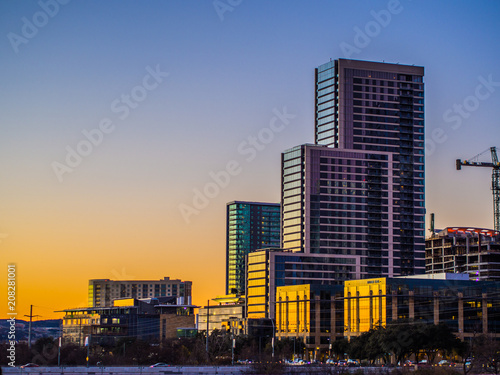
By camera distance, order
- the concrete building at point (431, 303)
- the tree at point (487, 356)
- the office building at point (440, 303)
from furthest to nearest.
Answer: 1. the concrete building at point (431, 303)
2. the office building at point (440, 303)
3. the tree at point (487, 356)

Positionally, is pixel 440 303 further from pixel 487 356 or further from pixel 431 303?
pixel 487 356

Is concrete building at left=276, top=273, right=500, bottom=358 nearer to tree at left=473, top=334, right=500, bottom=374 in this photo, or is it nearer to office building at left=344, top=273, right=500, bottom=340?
office building at left=344, top=273, right=500, bottom=340

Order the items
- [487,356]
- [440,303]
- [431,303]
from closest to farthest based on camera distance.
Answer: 1. [487,356]
2. [440,303]
3. [431,303]

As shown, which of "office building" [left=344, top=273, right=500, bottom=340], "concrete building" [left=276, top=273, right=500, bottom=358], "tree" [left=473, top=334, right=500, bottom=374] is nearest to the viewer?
"tree" [left=473, top=334, right=500, bottom=374]

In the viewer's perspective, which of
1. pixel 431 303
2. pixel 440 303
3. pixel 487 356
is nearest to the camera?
pixel 487 356

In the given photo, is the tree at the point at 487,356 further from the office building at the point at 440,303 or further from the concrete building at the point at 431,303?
the office building at the point at 440,303

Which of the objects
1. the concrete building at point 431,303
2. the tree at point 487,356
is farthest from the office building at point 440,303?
the tree at point 487,356

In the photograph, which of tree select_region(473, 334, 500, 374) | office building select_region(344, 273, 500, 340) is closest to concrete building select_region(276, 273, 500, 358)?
office building select_region(344, 273, 500, 340)

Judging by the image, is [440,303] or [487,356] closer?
[487,356]

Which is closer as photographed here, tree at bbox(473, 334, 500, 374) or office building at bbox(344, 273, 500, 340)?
tree at bbox(473, 334, 500, 374)

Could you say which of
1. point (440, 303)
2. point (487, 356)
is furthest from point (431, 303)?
point (487, 356)

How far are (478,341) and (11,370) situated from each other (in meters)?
65.7

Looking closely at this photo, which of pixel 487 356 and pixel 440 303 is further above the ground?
pixel 440 303

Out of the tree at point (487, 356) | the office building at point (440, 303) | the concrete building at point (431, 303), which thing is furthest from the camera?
the concrete building at point (431, 303)
